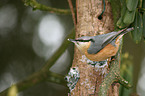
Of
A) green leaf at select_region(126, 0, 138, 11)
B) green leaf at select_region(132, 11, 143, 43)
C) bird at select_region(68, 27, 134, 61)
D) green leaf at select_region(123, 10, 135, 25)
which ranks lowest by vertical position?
bird at select_region(68, 27, 134, 61)

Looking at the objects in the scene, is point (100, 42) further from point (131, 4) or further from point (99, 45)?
point (131, 4)

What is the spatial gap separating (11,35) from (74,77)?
1038mm

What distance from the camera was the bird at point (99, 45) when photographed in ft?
1.20

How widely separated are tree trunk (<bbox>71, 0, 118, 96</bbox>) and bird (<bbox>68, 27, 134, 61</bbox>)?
6 centimetres

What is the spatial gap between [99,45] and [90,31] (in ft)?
0.31

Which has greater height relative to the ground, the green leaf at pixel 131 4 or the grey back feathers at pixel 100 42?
the green leaf at pixel 131 4

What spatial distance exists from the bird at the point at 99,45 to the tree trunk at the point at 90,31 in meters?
0.06

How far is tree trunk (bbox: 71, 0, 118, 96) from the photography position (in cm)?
44

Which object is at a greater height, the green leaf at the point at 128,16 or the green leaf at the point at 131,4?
the green leaf at the point at 131,4

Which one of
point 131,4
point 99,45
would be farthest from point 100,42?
point 131,4

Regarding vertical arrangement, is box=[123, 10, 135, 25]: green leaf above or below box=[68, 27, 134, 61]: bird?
above

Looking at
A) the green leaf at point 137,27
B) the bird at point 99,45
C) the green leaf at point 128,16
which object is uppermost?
the green leaf at point 128,16

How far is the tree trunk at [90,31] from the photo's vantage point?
44 centimetres

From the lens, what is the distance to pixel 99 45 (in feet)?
1.22
